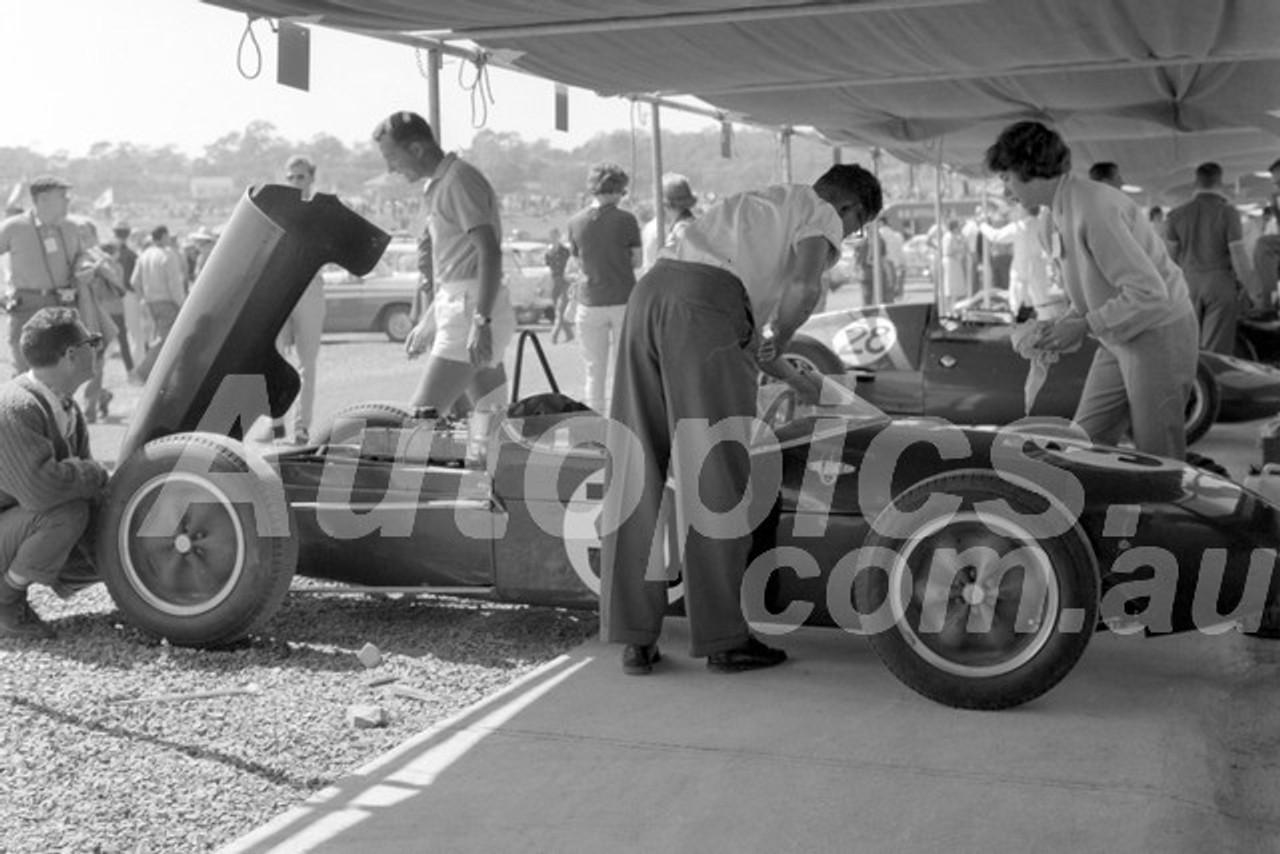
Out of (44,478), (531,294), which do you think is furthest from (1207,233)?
(531,294)

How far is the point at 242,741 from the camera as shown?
4203mm

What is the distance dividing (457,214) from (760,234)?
2.25m

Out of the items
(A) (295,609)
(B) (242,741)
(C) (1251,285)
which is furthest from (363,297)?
(B) (242,741)

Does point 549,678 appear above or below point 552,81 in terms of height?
below

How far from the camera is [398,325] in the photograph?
2536cm

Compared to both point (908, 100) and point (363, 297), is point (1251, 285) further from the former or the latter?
point (363, 297)

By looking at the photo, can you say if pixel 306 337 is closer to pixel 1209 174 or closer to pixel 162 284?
pixel 162 284

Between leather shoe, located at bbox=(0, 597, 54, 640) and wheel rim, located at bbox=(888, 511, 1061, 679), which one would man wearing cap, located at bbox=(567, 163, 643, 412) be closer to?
leather shoe, located at bbox=(0, 597, 54, 640)

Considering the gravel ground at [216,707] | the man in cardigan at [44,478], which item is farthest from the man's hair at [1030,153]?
the man in cardigan at [44,478]

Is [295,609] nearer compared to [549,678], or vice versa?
[549,678]

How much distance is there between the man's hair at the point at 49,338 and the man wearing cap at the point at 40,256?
14.9ft

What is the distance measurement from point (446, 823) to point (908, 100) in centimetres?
808

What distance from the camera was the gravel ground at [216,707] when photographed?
3.67 metres
